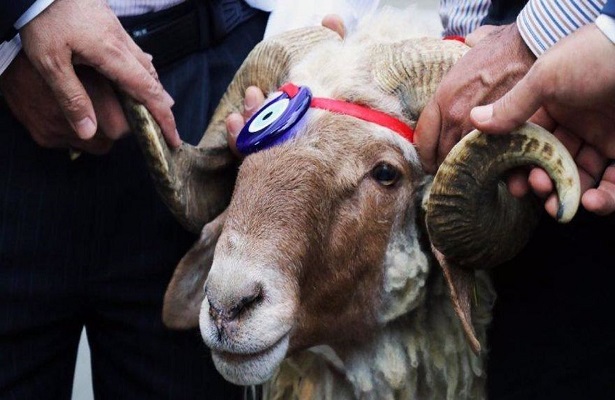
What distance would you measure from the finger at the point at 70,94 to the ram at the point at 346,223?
123 millimetres

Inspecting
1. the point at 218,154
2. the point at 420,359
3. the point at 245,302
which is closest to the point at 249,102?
the point at 218,154

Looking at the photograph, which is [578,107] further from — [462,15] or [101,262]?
[101,262]

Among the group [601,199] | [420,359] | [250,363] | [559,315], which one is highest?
[601,199]

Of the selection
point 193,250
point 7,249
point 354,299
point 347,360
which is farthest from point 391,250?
point 7,249

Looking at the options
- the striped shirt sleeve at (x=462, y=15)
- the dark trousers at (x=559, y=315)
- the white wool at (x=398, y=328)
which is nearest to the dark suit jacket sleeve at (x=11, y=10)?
the white wool at (x=398, y=328)

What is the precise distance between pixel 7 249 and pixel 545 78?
147 cm

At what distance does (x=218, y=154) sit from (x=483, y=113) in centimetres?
93

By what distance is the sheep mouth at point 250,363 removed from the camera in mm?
2178

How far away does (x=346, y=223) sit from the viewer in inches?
90.8

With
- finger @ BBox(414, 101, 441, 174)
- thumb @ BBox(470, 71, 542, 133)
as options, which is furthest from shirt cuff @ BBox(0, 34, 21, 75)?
thumb @ BBox(470, 71, 542, 133)

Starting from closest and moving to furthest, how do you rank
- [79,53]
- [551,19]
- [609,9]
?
[609,9]
[551,19]
[79,53]

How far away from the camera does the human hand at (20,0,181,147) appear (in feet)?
7.11

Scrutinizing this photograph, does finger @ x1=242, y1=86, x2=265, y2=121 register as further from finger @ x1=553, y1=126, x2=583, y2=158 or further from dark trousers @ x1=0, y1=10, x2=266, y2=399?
finger @ x1=553, y1=126, x2=583, y2=158

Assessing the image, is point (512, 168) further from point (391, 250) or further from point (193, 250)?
point (193, 250)
